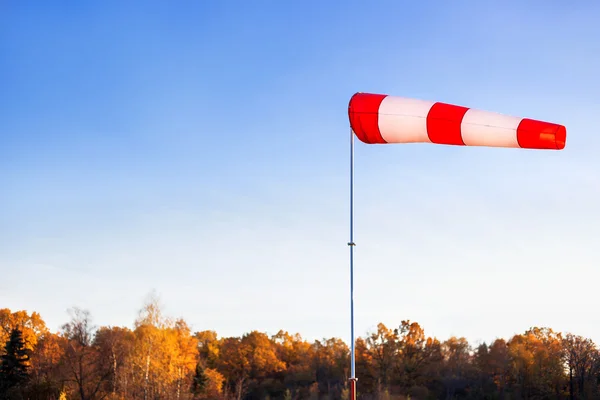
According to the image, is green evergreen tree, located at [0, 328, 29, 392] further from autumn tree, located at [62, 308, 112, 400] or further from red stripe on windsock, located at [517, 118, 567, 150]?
red stripe on windsock, located at [517, 118, 567, 150]

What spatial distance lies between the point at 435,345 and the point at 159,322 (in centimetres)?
2334

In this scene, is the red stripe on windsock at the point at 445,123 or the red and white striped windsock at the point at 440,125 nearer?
the red and white striped windsock at the point at 440,125

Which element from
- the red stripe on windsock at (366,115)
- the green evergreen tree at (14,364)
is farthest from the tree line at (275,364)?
the red stripe on windsock at (366,115)

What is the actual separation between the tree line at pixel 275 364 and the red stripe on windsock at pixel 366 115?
22924 mm

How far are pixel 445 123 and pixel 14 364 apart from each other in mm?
39276

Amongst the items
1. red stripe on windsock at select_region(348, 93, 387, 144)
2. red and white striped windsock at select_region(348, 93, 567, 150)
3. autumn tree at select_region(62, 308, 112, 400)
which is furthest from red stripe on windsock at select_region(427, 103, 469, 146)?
autumn tree at select_region(62, 308, 112, 400)

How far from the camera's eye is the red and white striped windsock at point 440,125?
24.6 ft

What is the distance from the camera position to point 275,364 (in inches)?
2149

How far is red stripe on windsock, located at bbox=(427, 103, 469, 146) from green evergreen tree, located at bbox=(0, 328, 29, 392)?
37812mm

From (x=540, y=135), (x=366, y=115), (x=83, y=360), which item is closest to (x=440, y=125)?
(x=366, y=115)

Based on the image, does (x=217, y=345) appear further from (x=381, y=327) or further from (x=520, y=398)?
(x=520, y=398)

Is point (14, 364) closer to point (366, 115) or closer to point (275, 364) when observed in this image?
point (275, 364)

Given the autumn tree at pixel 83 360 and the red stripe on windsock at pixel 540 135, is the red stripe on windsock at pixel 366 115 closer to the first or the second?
the red stripe on windsock at pixel 540 135

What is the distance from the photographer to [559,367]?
44.2m
